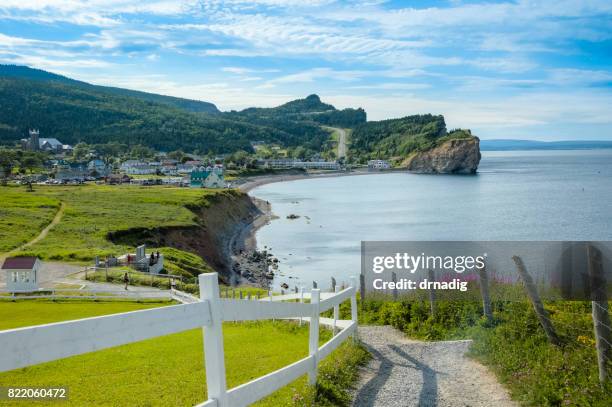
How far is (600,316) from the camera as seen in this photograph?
769cm

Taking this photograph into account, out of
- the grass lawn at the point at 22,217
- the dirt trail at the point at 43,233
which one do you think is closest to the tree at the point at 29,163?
the grass lawn at the point at 22,217

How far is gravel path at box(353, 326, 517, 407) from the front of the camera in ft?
26.4

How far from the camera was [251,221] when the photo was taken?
96.1 m

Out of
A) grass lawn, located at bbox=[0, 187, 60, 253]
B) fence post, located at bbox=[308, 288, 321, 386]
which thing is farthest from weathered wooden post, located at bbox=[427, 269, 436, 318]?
grass lawn, located at bbox=[0, 187, 60, 253]

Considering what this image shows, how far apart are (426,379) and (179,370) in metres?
4.17

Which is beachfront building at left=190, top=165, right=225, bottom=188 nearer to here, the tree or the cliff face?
the cliff face

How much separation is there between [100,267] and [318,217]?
68.9 meters

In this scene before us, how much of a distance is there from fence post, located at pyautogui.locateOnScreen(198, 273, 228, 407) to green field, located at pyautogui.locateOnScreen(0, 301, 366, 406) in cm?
293

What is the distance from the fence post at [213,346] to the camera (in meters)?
4.62

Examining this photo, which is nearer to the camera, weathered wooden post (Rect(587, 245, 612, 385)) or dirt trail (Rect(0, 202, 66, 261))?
weathered wooden post (Rect(587, 245, 612, 385))

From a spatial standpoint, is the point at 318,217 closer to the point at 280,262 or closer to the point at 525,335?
the point at 280,262

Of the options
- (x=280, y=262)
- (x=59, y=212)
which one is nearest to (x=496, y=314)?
(x=280, y=262)

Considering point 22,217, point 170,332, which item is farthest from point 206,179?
point 170,332

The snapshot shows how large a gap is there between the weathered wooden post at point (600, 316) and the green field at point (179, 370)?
3.39 metres
